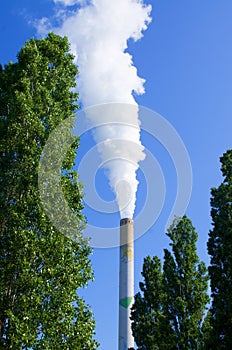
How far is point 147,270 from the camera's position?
1407 inches

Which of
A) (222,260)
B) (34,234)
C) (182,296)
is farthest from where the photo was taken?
(182,296)

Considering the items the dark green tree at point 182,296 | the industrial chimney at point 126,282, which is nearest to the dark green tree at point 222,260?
the dark green tree at point 182,296

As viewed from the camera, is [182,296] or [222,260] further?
→ [182,296]

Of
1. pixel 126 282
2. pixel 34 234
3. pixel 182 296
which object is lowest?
pixel 34 234

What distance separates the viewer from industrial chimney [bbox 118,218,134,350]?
52.2 meters

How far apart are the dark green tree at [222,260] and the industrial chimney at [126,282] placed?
1287 inches

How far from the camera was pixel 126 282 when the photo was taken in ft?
181

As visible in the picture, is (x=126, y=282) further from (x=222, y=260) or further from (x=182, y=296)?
(x=222, y=260)

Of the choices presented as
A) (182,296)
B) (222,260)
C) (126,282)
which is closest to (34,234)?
(222,260)

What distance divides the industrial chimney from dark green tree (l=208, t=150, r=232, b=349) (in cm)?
3270

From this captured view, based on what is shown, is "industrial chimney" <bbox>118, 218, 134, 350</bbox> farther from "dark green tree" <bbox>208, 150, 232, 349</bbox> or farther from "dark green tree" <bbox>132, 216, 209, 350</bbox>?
"dark green tree" <bbox>208, 150, 232, 349</bbox>

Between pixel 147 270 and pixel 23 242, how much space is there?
23615 millimetres

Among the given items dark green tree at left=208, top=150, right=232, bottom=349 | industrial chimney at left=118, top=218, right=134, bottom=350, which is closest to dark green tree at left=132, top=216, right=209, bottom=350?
dark green tree at left=208, top=150, right=232, bottom=349

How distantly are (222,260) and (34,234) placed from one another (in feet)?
42.0
